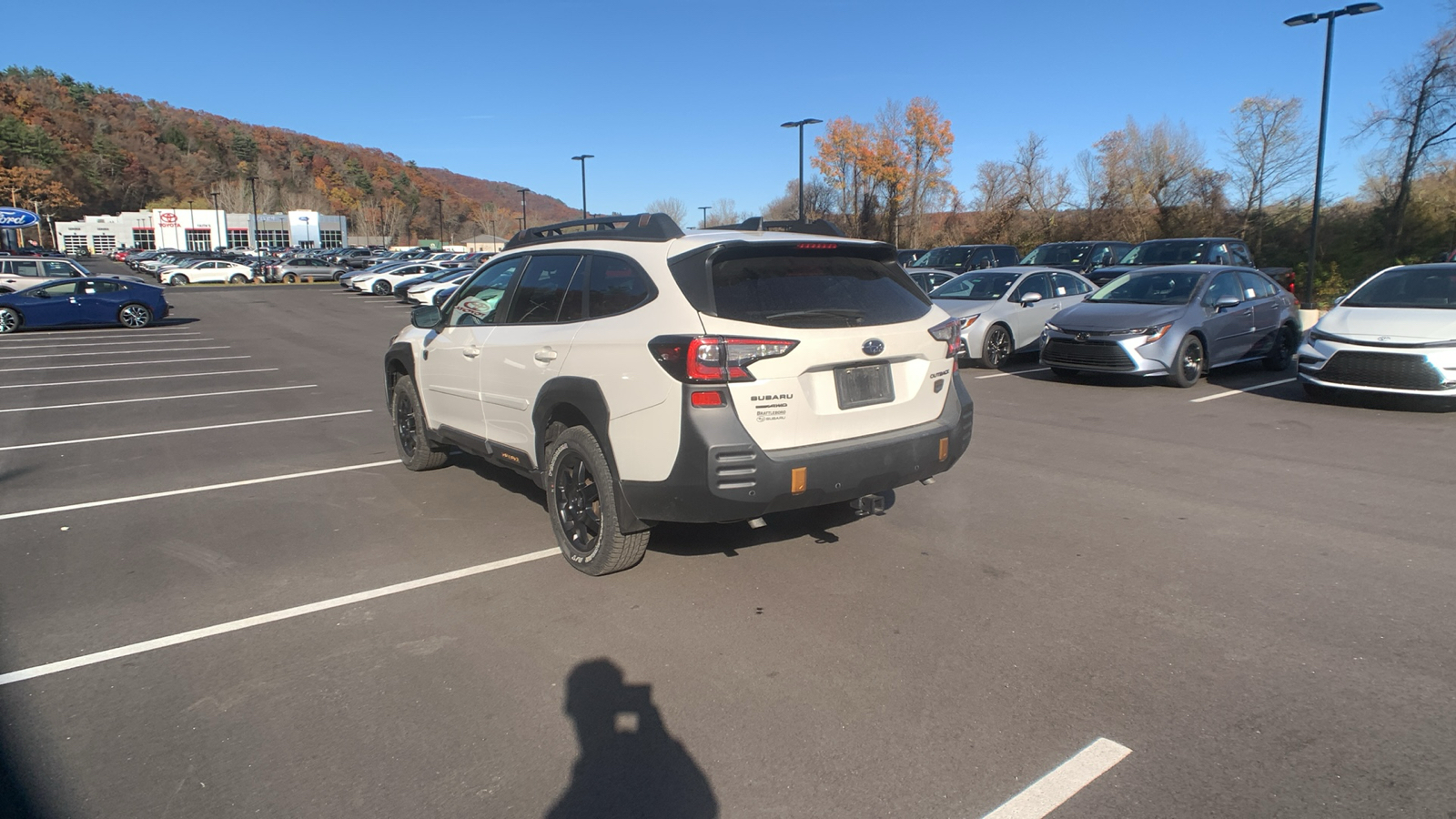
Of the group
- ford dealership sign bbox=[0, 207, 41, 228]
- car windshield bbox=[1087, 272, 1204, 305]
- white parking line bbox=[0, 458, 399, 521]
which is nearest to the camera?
white parking line bbox=[0, 458, 399, 521]

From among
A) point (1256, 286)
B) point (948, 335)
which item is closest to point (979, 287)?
point (1256, 286)

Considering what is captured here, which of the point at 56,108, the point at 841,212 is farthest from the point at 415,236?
the point at 841,212

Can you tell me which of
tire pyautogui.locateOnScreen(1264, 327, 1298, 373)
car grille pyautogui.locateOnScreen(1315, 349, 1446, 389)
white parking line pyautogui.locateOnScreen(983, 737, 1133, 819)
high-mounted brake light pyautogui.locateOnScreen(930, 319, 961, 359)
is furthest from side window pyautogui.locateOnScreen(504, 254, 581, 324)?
tire pyautogui.locateOnScreen(1264, 327, 1298, 373)

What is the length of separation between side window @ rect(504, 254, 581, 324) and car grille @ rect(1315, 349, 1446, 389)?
882cm

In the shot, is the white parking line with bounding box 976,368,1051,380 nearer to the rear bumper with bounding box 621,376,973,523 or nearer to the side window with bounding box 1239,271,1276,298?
the side window with bounding box 1239,271,1276,298

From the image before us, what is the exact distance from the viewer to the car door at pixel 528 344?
4824 mm

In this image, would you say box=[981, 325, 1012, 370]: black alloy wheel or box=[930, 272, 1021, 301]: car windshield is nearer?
box=[981, 325, 1012, 370]: black alloy wheel

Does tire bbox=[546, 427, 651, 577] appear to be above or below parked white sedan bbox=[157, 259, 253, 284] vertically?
below

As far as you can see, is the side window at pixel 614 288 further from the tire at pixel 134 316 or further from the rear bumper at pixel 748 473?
the tire at pixel 134 316

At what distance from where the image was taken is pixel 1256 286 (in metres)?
12.3

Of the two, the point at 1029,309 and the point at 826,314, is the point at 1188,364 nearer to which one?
the point at 1029,309

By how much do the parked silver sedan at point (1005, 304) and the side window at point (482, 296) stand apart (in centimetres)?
842

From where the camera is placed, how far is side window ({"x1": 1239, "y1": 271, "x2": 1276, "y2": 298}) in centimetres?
1216

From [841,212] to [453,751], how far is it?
63312 millimetres
